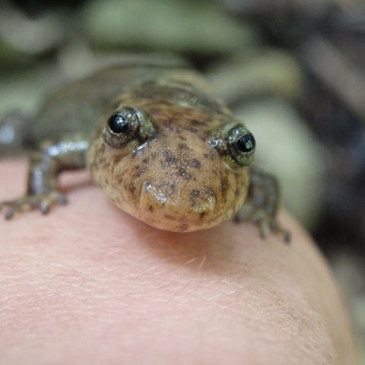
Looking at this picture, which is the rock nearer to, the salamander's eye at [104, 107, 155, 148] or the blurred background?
the blurred background

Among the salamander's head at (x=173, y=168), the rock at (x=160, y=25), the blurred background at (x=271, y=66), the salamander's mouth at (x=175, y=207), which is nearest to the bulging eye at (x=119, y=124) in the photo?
the salamander's head at (x=173, y=168)

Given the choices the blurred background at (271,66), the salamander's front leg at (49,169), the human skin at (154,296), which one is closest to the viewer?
the human skin at (154,296)

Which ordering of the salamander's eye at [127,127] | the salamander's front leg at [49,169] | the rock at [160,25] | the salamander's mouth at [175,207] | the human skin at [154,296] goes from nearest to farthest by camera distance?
the human skin at [154,296], the salamander's mouth at [175,207], the salamander's eye at [127,127], the salamander's front leg at [49,169], the rock at [160,25]

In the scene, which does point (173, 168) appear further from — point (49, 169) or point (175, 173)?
point (49, 169)

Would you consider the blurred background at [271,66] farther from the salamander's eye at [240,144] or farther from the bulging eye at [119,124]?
the bulging eye at [119,124]

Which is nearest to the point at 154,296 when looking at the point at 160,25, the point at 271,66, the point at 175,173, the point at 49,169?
the point at 175,173

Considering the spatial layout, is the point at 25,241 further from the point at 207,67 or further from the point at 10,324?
the point at 207,67
